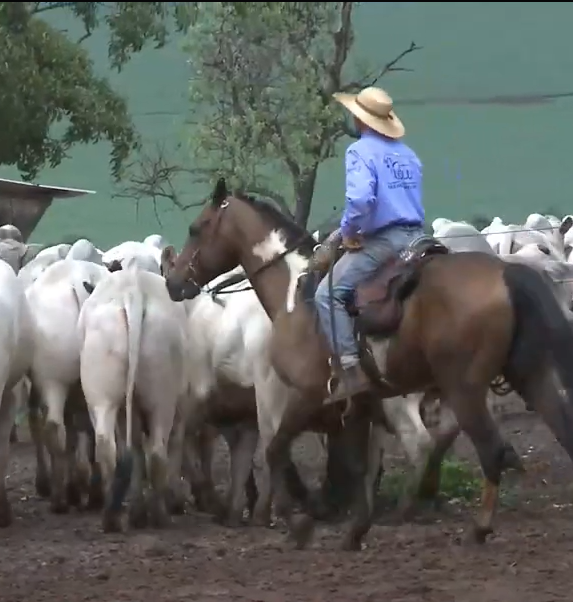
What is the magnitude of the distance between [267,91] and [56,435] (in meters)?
11.4

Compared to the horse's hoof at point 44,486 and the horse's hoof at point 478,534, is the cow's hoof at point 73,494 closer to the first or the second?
the horse's hoof at point 44,486

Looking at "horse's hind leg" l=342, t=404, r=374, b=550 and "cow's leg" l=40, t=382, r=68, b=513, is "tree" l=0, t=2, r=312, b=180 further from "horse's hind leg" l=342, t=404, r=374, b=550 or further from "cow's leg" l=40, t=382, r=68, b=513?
"horse's hind leg" l=342, t=404, r=374, b=550

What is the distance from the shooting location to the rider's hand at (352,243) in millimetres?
8375

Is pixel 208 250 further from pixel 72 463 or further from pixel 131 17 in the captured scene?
pixel 131 17

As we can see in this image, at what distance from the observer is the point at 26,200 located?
18.4m

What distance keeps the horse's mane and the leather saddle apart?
0.98m

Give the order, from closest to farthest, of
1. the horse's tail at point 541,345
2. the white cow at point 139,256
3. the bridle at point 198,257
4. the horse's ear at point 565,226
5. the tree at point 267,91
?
the horse's tail at point 541,345 → the bridle at point 198,257 → the white cow at point 139,256 → the horse's ear at point 565,226 → the tree at point 267,91

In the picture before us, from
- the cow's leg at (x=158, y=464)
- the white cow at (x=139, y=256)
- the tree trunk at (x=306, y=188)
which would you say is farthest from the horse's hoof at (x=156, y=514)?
the tree trunk at (x=306, y=188)

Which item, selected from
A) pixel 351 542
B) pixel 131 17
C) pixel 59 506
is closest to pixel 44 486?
pixel 59 506

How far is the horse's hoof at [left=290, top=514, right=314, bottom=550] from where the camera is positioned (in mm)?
8789

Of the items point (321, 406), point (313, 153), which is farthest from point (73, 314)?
point (313, 153)

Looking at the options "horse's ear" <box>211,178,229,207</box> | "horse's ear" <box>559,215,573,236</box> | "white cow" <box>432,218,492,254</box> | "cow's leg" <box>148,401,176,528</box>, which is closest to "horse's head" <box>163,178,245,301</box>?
"horse's ear" <box>211,178,229,207</box>

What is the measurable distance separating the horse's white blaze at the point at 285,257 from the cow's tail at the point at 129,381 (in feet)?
3.76

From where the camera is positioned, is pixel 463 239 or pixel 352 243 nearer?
pixel 352 243
